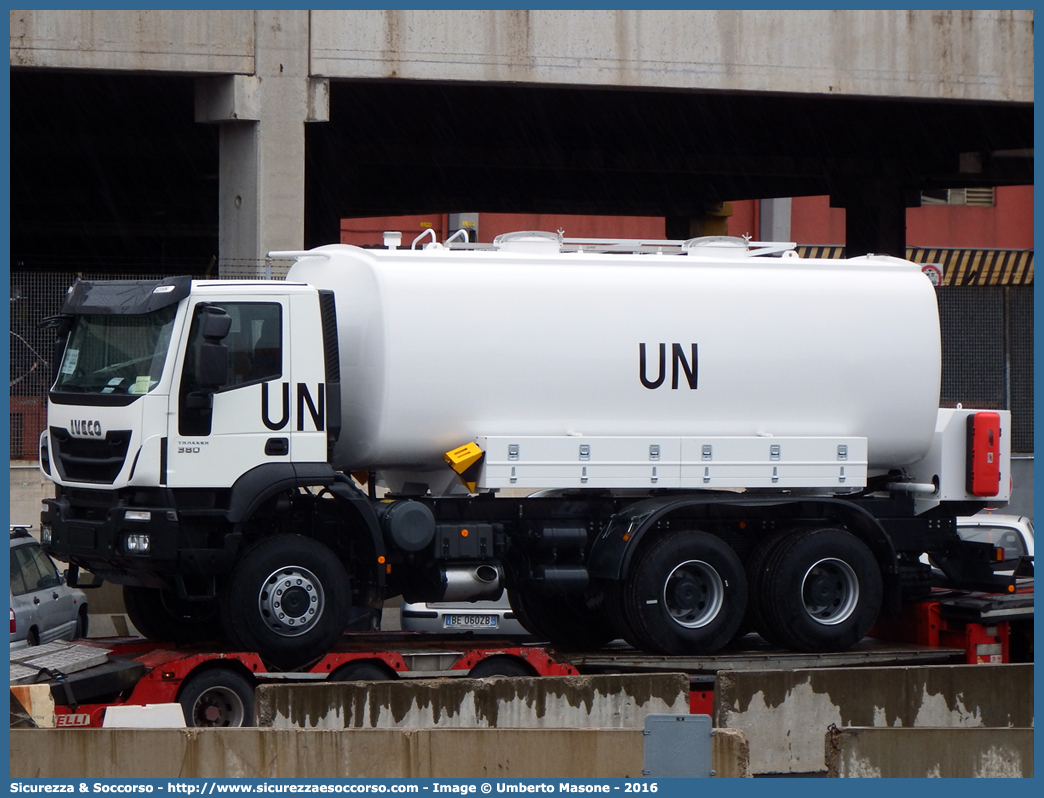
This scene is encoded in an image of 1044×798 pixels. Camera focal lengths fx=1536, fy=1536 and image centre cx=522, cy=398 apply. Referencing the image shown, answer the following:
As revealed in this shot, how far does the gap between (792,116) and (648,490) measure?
14.5 meters

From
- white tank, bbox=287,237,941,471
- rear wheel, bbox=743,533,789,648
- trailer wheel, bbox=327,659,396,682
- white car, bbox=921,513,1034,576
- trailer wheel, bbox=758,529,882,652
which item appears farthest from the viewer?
white car, bbox=921,513,1034,576

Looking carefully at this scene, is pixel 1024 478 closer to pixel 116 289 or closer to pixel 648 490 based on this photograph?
pixel 648 490

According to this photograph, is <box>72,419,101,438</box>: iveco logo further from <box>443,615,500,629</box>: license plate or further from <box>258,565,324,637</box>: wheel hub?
<box>443,615,500,629</box>: license plate

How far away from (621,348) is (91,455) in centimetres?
420

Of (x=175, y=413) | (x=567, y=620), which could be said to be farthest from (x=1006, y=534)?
(x=175, y=413)

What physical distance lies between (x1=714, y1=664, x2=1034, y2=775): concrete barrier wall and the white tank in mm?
2820

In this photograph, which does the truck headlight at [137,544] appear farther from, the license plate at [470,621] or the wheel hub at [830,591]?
the wheel hub at [830,591]

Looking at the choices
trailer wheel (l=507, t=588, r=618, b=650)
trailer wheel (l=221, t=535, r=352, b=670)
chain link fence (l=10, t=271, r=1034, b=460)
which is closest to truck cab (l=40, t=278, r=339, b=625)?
trailer wheel (l=221, t=535, r=352, b=670)

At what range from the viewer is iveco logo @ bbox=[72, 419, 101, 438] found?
11.4 metres

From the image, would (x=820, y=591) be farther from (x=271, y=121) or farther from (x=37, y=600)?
(x=271, y=121)

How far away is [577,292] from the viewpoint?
486 inches

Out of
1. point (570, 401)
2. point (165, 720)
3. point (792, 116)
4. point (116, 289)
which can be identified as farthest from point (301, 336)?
point (792, 116)

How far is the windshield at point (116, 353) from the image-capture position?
11.3m

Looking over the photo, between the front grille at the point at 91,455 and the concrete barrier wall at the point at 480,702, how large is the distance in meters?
2.54
